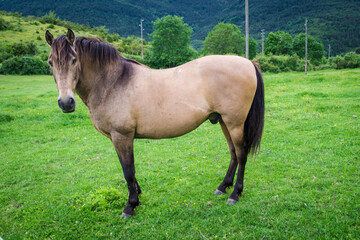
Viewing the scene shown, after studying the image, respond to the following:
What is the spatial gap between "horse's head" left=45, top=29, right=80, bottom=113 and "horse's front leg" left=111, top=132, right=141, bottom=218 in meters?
0.81

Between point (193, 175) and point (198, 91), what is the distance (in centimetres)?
216

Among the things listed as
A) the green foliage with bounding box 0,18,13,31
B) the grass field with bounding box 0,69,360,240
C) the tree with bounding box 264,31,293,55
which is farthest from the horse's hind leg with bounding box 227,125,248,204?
the green foliage with bounding box 0,18,13,31

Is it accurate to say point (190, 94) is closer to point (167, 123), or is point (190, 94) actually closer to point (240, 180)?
point (167, 123)

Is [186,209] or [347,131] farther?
[347,131]

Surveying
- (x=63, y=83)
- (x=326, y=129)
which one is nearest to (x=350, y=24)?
(x=326, y=129)

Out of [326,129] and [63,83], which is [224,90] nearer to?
[63,83]

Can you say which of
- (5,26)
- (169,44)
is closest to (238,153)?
(169,44)

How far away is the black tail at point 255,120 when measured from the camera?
11.7 feet

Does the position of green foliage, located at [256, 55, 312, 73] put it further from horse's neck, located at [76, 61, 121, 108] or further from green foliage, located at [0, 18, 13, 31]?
green foliage, located at [0, 18, 13, 31]

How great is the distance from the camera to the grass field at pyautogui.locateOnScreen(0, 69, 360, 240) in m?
2.98

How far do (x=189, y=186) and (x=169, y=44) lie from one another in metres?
37.8

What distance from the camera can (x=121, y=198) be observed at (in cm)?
370

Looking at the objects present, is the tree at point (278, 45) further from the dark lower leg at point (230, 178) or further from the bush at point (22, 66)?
the dark lower leg at point (230, 178)

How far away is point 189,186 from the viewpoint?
4125 mm
